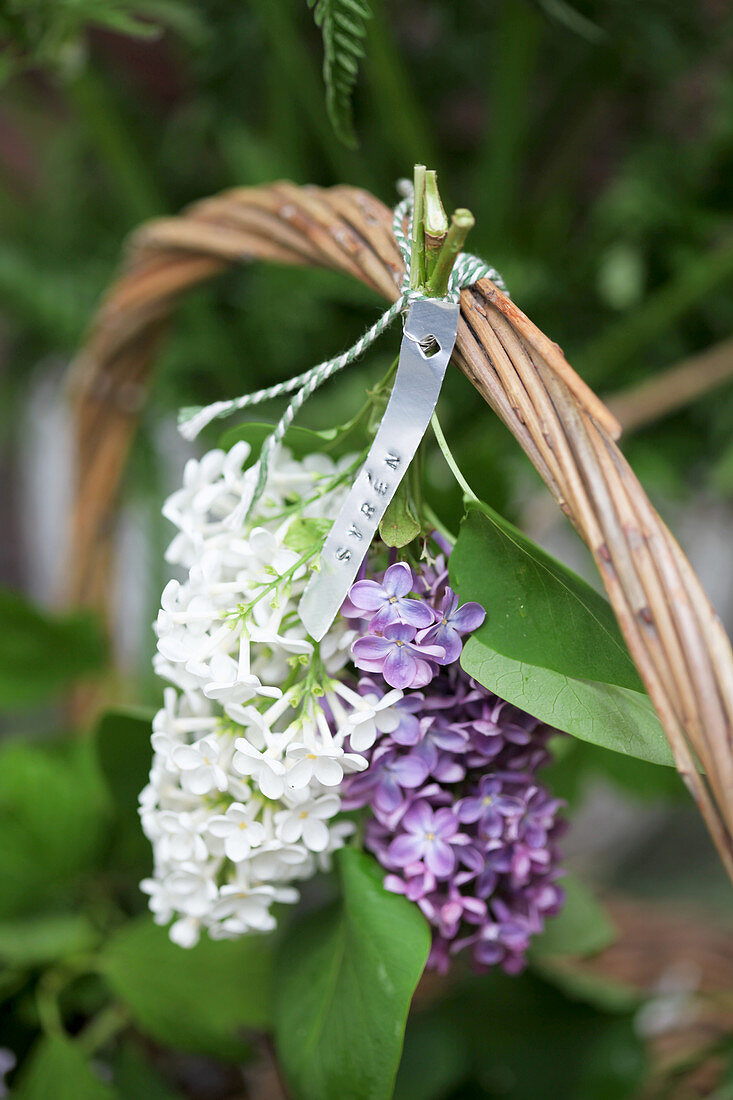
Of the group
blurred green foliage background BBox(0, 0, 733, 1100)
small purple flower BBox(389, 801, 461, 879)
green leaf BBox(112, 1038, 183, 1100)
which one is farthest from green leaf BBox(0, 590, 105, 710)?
small purple flower BBox(389, 801, 461, 879)

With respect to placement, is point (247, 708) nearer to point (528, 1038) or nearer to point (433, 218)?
point (433, 218)

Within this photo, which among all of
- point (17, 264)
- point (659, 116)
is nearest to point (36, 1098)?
point (17, 264)

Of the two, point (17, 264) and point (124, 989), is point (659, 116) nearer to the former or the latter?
point (17, 264)

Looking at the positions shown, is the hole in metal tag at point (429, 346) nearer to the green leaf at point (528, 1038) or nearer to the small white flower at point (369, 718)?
the small white flower at point (369, 718)

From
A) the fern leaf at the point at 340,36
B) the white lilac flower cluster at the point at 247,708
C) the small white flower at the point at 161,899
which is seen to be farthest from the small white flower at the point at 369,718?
the fern leaf at the point at 340,36

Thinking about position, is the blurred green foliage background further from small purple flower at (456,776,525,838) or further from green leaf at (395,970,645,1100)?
small purple flower at (456,776,525,838)
